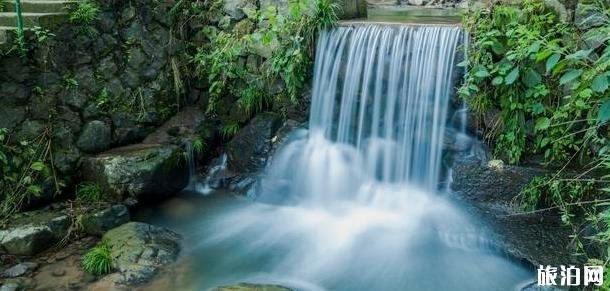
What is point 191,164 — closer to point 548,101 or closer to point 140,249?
point 140,249

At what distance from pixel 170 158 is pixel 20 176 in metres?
1.68

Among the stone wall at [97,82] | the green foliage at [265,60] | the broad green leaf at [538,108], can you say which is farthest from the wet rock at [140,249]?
the broad green leaf at [538,108]

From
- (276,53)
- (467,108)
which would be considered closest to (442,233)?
(467,108)

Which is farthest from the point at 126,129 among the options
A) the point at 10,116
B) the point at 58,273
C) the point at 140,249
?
the point at 58,273

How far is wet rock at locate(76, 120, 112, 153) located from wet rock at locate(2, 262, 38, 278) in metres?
1.76

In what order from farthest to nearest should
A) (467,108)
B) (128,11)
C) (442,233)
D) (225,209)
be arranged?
(128,11) → (225,209) → (467,108) → (442,233)

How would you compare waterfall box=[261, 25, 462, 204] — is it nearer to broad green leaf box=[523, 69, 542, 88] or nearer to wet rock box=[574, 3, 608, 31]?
broad green leaf box=[523, 69, 542, 88]

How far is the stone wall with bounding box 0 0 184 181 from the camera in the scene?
580 cm

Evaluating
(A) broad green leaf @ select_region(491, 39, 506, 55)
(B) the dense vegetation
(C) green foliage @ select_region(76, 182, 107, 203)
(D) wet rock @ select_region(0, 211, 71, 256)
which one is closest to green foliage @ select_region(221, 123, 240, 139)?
(C) green foliage @ select_region(76, 182, 107, 203)

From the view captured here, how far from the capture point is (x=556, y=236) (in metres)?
4.68

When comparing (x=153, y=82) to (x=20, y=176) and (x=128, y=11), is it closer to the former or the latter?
(x=128, y=11)

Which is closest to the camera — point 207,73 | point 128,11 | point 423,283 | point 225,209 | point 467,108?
point 423,283

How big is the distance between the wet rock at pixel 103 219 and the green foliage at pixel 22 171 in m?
0.69

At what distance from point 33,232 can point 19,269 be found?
1.46 ft
